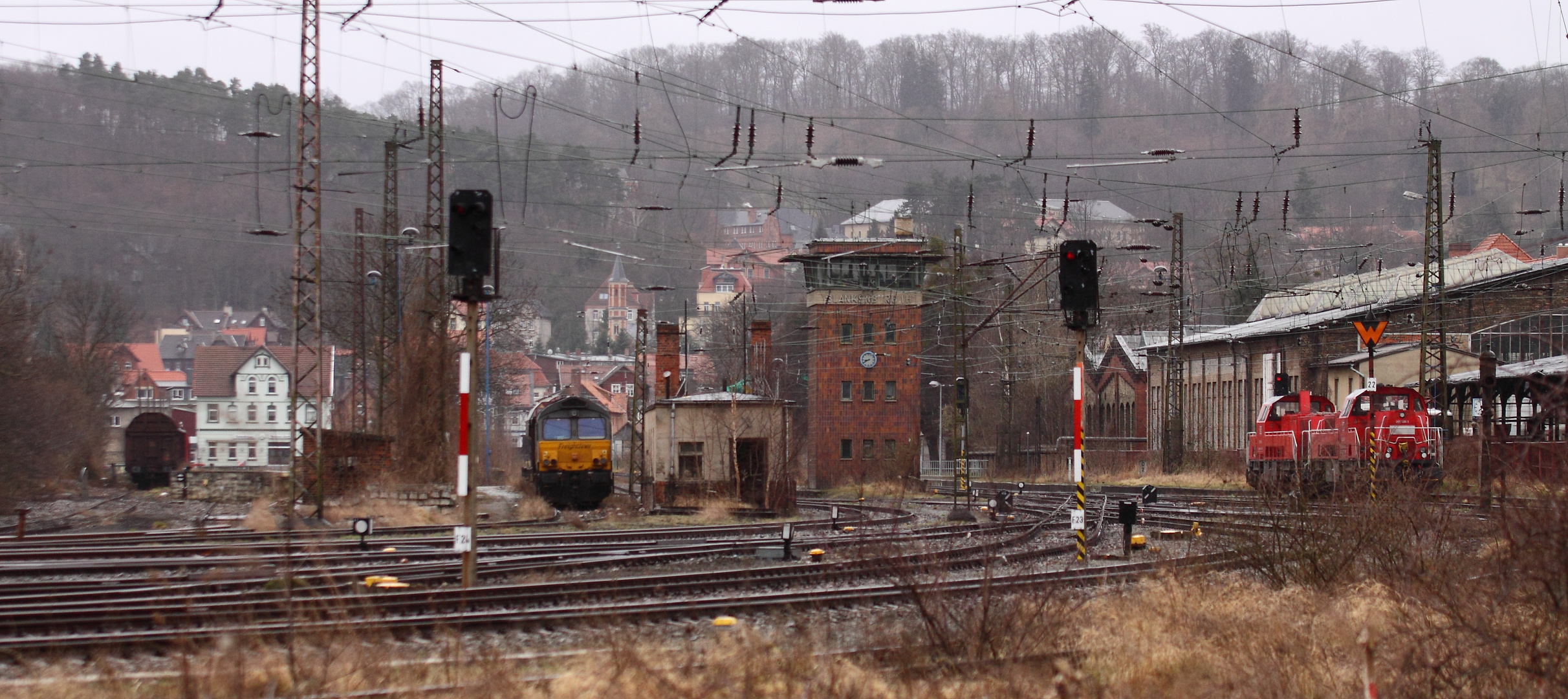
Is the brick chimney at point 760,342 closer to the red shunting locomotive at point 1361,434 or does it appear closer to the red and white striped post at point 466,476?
the red shunting locomotive at point 1361,434

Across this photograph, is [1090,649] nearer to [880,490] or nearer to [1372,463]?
[1372,463]

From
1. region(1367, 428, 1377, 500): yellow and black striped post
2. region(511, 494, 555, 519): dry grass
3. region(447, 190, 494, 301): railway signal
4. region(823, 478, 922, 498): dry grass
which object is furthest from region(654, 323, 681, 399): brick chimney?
region(447, 190, 494, 301): railway signal

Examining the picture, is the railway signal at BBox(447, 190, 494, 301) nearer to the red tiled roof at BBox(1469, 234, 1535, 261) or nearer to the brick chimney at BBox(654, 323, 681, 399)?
the brick chimney at BBox(654, 323, 681, 399)

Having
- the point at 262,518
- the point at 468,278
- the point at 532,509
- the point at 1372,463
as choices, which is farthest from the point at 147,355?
the point at 1372,463

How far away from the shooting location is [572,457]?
1344 inches

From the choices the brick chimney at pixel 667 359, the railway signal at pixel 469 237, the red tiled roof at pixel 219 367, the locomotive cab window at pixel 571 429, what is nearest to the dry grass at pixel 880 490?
the brick chimney at pixel 667 359

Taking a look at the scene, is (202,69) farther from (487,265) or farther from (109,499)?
(487,265)

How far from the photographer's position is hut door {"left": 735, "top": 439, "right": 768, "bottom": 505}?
35.1 meters

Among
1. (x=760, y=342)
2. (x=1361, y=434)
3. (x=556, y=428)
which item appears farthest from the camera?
(x=760, y=342)

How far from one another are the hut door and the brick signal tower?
2401 centimetres

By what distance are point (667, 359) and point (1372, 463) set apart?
85.2ft

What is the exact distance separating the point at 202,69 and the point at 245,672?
10671cm

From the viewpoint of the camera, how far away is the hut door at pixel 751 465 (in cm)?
3506

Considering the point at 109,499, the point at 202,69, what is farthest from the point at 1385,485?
the point at 202,69
